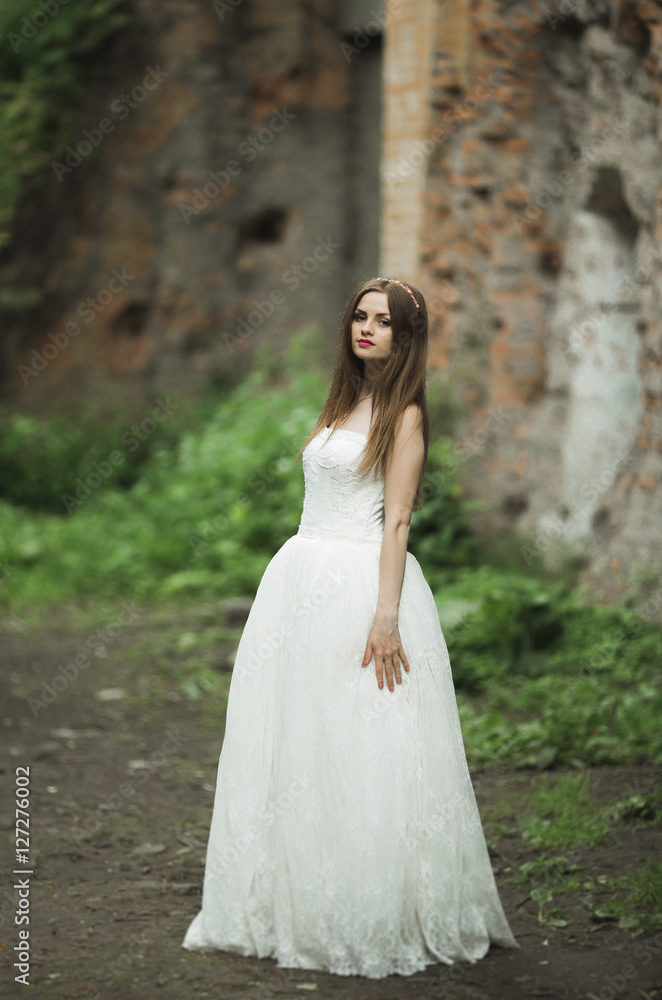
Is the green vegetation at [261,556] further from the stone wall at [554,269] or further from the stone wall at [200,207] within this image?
the stone wall at [200,207]

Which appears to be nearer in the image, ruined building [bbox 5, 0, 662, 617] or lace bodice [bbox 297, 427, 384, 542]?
lace bodice [bbox 297, 427, 384, 542]

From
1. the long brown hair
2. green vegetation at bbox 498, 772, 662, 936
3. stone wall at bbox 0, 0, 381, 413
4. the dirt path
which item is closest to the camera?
the dirt path

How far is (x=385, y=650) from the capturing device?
3217 mm

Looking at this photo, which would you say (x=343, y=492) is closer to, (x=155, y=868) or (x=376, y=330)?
(x=376, y=330)

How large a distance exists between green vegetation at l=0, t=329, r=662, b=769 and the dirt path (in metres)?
0.42

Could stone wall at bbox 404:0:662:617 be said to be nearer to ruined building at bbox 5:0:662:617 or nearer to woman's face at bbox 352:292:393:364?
ruined building at bbox 5:0:662:617

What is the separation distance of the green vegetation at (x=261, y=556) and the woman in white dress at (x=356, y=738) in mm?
1838

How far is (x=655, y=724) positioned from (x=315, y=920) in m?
2.50

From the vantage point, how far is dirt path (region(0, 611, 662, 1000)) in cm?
319

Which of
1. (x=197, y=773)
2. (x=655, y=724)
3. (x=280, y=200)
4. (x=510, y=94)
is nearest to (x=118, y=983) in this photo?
(x=197, y=773)

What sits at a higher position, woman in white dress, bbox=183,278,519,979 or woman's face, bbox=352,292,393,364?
woman's face, bbox=352,292,393,364

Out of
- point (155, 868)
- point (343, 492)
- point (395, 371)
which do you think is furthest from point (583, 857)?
point (395, 371)

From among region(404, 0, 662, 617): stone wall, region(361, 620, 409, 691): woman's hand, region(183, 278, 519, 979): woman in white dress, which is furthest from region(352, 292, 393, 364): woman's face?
region(404, 0, 662, 617): stone wall

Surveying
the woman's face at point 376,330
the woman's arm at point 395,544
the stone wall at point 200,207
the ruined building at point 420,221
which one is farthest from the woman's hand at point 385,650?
the stone wall at point 200,207
